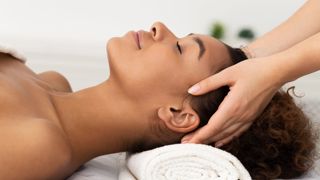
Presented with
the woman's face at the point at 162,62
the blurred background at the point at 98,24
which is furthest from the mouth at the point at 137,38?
the blurred background at the point at 98,24

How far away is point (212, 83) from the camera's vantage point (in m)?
1.52

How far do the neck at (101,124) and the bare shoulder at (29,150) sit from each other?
0.59 ft

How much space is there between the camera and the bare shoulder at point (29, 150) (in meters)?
1.32

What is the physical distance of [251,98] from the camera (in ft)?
4.98

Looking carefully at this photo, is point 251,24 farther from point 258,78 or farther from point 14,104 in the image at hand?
point 14,104

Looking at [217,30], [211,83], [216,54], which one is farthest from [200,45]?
[217,30]

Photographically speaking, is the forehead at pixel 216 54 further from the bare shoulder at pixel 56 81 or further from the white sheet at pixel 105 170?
the bare shoulder at pixel 56 81

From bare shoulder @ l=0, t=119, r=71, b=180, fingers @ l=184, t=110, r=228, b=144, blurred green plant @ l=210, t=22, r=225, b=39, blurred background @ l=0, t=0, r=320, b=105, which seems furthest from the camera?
blurred green plant @ l=210, t=22, r=225, b=39

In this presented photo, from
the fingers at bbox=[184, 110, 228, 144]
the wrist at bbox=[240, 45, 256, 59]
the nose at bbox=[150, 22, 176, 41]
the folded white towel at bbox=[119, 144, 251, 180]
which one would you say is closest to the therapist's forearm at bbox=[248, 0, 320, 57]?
the wrist at bbox=[240, 45, 256, 59]

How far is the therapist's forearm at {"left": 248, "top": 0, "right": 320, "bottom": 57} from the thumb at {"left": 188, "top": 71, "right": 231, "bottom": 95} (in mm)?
356

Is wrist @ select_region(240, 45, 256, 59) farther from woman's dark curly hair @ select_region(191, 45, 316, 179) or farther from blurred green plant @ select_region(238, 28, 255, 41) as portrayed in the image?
blurred green plant @ select_region(238, 28, 255, 41)

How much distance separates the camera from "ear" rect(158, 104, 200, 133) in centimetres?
158

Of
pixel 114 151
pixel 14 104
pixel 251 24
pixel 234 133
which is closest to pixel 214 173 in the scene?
pixel 234 133

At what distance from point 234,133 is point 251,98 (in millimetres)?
116
